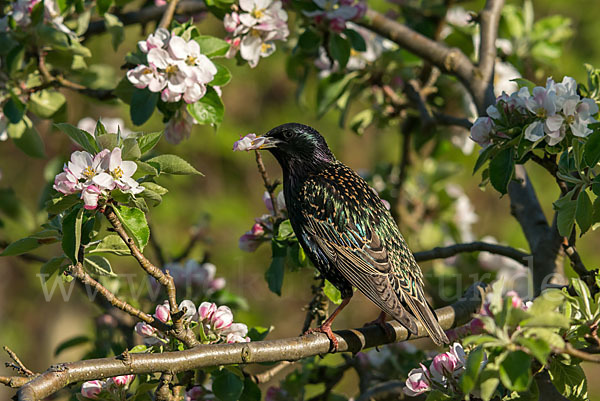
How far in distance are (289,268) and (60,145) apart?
14.9ft

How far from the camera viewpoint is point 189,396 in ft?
8.83

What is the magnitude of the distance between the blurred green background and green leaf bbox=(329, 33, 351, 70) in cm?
328

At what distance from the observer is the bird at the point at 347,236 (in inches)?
106

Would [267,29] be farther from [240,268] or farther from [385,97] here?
[240,268]

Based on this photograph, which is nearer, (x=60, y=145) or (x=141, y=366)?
(x=141, y=366)

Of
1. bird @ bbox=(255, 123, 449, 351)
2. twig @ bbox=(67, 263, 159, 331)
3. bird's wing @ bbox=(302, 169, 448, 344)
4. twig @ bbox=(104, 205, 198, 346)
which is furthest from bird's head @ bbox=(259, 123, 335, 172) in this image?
twig @ bbox=(67, 263, 159, 331)

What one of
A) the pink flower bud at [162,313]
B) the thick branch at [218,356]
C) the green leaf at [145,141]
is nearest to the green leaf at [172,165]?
the green leaf at [145,141]

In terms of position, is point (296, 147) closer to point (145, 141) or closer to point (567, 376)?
point (145, 141)

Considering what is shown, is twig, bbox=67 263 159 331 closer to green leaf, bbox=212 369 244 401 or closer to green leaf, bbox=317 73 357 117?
green leaf, bbox=212 369 244 401

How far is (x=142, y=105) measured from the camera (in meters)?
2.75

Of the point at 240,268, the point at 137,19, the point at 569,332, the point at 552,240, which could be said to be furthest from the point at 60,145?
the point at 569,332

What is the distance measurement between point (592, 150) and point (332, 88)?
1709 millimetres

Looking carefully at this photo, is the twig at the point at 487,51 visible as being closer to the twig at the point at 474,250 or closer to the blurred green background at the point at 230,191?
the twig at the point at 474,250

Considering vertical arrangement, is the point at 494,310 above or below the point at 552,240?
above
